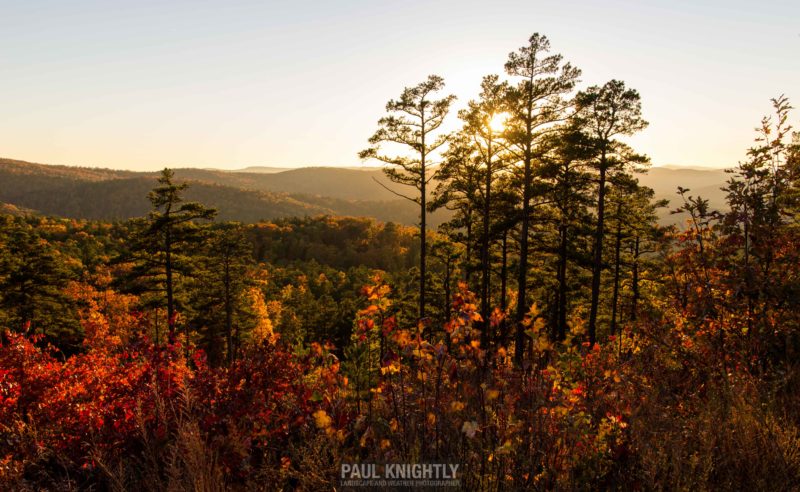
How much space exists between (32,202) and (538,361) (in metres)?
263

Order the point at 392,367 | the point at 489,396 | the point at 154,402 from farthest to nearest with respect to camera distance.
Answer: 1. the point at 154,402
2. the point at 392,367
3. the point at 489,396

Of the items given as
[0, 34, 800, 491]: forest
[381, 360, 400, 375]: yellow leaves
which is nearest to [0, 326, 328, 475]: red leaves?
[0, 34, 800, 491]: forest

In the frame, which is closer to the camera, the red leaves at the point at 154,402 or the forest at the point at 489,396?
the forest at the point at 489,396

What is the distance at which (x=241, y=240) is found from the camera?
106 feet

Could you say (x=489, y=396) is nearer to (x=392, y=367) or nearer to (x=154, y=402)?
(x=392, y=367)

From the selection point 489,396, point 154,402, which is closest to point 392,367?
point 489,396

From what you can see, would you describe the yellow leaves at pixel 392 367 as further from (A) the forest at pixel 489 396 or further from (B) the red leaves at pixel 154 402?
(B) the red leaves at pixel 154 402

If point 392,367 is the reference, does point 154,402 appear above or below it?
below

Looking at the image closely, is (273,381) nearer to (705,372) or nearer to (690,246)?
(705,372)

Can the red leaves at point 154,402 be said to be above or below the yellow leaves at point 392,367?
below

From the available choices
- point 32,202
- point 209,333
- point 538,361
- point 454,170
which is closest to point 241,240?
point 209,333

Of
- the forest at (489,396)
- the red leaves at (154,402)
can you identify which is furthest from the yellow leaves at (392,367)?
the red leaves at (154,402)

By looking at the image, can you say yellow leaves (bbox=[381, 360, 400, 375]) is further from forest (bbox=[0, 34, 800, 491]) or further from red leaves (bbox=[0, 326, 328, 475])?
red leaves (bbox=[0, 326, 328, 475])

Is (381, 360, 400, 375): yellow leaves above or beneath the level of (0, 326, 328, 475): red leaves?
above
